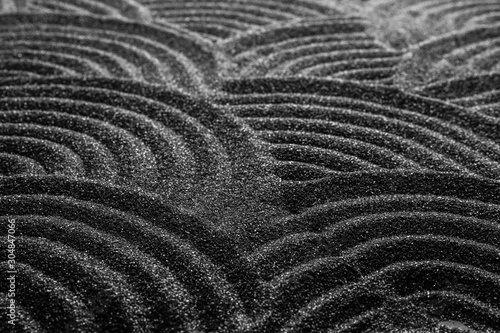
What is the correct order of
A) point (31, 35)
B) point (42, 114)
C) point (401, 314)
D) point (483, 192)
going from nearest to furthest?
1. point (401, 314)
2. point (483, 192)
3. point (42, 114)
4. point (31, 35)

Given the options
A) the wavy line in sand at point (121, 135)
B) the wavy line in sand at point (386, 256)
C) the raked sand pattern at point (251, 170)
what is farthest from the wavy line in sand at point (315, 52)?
the wavy line in sand at point (386, 256)

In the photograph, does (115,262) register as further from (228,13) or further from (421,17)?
(421,17)

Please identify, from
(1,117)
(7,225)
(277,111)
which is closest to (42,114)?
(1,117)

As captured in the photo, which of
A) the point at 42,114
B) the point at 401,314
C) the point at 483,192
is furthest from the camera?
the point at 42,114

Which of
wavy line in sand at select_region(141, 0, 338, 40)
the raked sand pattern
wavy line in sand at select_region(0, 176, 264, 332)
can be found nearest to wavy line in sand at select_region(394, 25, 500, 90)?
the raked sand pattern

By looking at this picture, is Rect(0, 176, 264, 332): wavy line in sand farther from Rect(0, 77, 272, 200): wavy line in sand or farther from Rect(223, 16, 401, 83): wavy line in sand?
Rect(223, 16, 401, 83): wavy line in sand

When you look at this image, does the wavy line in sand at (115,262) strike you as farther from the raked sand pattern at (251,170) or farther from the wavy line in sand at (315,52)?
the wavy line in sand at (315,52)

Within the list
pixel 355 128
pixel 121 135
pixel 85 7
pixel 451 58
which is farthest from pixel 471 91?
pixel 85 7

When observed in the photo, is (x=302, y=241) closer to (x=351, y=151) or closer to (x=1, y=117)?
(x=351, y=151)
